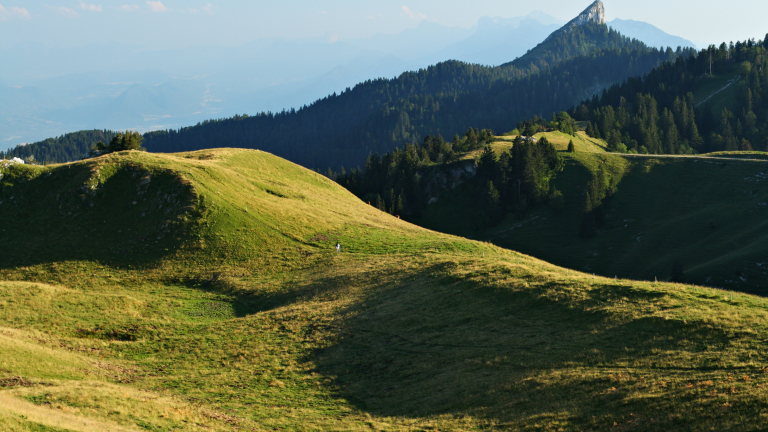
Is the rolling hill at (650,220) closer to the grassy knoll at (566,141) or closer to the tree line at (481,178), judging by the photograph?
Answer: the tree line at (481,178)

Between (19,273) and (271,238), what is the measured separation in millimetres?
27999

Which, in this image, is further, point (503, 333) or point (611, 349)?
point (503, 333)

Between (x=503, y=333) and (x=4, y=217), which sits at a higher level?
(x=4, y=217)

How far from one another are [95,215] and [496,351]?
2213 inches

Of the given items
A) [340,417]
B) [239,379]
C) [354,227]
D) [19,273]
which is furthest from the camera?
[354,227]

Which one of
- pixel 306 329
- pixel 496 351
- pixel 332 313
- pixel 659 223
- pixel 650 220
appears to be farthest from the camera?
pixel 650 220

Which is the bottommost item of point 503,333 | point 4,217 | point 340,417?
point 340,417

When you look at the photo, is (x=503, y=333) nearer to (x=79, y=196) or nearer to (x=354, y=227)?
(x=354, y=227)

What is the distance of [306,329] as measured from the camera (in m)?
42.8

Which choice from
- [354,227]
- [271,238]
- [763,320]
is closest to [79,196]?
[271,238]

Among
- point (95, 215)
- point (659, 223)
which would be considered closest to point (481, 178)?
point (659, 223)

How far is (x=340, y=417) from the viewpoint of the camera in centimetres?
2855

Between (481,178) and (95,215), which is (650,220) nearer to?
(481,178)

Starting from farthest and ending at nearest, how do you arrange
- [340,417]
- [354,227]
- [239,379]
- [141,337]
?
[354,227] < [141,337] < [239,379] < [340,417]
